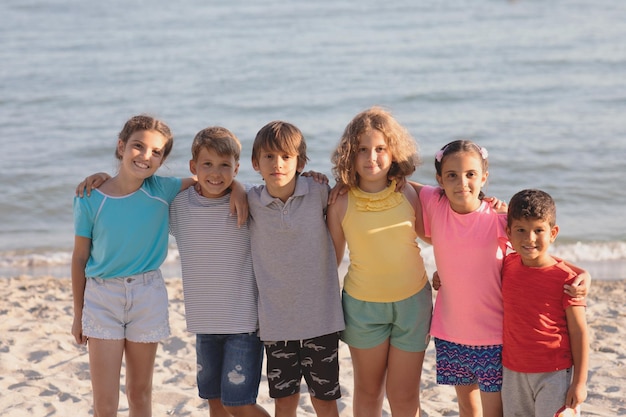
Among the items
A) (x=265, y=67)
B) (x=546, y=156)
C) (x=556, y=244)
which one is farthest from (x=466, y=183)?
(x=265, y=67)

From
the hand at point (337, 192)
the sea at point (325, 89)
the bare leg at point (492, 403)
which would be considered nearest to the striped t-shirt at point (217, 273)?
the hand at point (337, 192)

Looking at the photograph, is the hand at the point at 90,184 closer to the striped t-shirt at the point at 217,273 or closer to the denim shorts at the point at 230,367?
the striped t-shirt at the point at 217,273

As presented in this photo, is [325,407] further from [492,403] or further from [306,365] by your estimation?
[492,403]

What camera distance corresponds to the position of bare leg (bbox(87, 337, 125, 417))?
3.82 m

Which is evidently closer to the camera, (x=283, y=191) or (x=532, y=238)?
(x=532, y=238)

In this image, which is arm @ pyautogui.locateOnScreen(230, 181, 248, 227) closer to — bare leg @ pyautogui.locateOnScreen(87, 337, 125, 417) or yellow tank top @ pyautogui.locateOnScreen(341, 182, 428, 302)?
yellow tank top @ pyautogui.locateOnScreen(341, 182, 428, 302)

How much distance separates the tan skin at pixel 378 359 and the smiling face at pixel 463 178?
0.24 meters

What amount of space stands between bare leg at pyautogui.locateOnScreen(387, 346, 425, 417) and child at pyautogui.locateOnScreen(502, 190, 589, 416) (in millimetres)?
453

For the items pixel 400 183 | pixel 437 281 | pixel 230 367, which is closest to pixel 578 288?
pixel 437 281

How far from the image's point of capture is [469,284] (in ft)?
12.1

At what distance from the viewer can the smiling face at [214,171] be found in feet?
12.8

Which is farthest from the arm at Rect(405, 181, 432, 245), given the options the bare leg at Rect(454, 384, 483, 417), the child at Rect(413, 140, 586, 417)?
the bare leg at Rect(454, 384, 483, 417)

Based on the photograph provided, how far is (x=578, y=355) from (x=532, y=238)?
0.53m

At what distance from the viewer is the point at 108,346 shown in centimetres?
382
